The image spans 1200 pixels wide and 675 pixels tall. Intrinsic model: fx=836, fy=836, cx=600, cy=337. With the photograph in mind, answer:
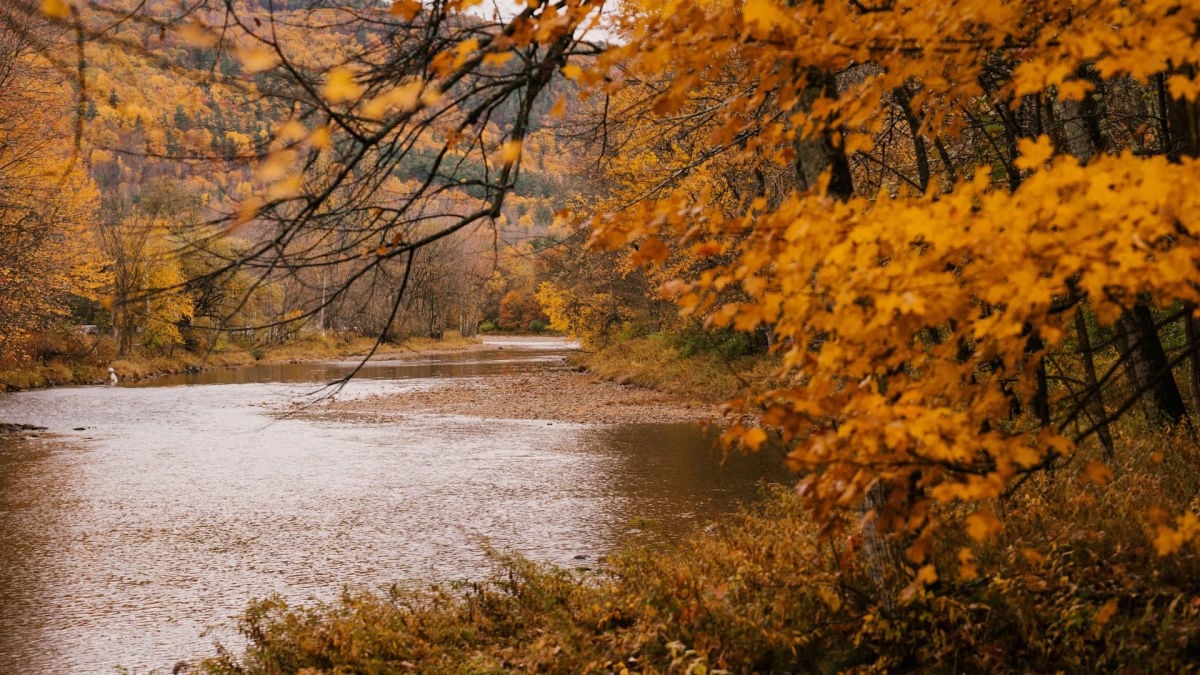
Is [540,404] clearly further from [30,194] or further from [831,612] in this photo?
[831,612]

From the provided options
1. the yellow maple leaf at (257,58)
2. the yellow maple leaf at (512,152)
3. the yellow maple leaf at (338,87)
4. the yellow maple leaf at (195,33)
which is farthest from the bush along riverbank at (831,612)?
the yellow maple leaf at (195,33)

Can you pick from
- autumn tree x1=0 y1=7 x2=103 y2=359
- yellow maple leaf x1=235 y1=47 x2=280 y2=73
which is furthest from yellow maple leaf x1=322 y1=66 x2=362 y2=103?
autumn tree x1=0 y1=7 x2=103 y2=359

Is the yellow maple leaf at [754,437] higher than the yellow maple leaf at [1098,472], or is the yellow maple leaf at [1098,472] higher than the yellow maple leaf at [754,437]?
the yellow maple leaf at [754,437]

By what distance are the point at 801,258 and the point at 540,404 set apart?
20.0 meters

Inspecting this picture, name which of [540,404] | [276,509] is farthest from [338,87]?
[540,404]

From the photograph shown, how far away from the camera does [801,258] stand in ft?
9.17

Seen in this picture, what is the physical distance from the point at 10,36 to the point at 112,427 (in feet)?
27.1

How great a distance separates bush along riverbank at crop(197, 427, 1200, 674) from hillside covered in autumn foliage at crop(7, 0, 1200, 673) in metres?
0.02

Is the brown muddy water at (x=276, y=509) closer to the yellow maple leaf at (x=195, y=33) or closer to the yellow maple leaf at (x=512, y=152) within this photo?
the yellow maple leaf at (x=512, y=152)

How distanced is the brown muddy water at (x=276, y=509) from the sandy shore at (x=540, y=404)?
49.2 inches

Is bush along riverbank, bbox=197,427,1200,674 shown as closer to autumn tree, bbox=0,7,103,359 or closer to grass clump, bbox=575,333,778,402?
autumn tree, bbox=0,7,103,359

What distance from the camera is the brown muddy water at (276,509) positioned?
714 cm

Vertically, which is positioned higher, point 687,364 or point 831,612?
point 687,364

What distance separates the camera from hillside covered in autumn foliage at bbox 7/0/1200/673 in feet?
8.61
